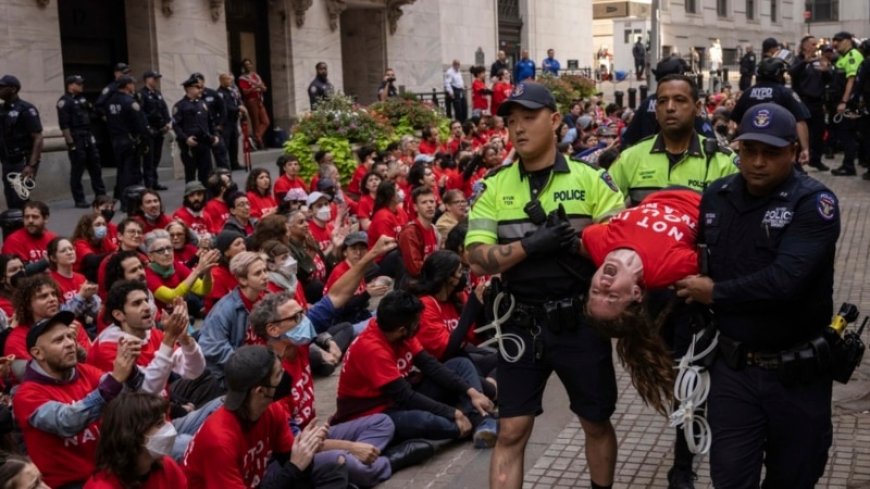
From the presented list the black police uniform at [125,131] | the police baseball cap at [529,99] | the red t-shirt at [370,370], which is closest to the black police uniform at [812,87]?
the black police uniform at [125,131]

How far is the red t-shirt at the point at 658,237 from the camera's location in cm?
414

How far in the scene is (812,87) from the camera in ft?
56.4

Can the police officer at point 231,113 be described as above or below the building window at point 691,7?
below

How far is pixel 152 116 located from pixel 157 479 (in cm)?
1218

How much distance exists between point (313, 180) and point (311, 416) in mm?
8569

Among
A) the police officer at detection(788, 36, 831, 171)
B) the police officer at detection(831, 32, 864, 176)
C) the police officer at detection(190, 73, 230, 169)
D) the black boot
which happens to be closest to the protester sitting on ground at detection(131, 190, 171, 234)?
the black boot

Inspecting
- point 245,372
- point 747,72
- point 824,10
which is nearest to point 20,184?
point 245,372

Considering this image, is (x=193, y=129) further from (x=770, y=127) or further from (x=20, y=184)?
(x=770, y=127)

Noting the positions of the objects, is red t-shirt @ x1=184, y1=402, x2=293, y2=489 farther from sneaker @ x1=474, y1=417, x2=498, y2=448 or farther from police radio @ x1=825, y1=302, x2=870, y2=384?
police radio @ x1=825, y1=302, x2=870, y2=384

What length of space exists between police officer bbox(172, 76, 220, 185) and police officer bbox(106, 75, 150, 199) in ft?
2.73

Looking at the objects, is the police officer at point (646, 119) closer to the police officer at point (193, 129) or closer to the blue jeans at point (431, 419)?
the blue jeans at point (431, 419)

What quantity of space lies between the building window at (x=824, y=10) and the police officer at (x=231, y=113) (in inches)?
2065

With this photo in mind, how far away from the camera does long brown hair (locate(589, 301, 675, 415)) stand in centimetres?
425

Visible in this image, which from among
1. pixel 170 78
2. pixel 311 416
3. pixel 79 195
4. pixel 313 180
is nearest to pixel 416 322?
pixel 311 416
